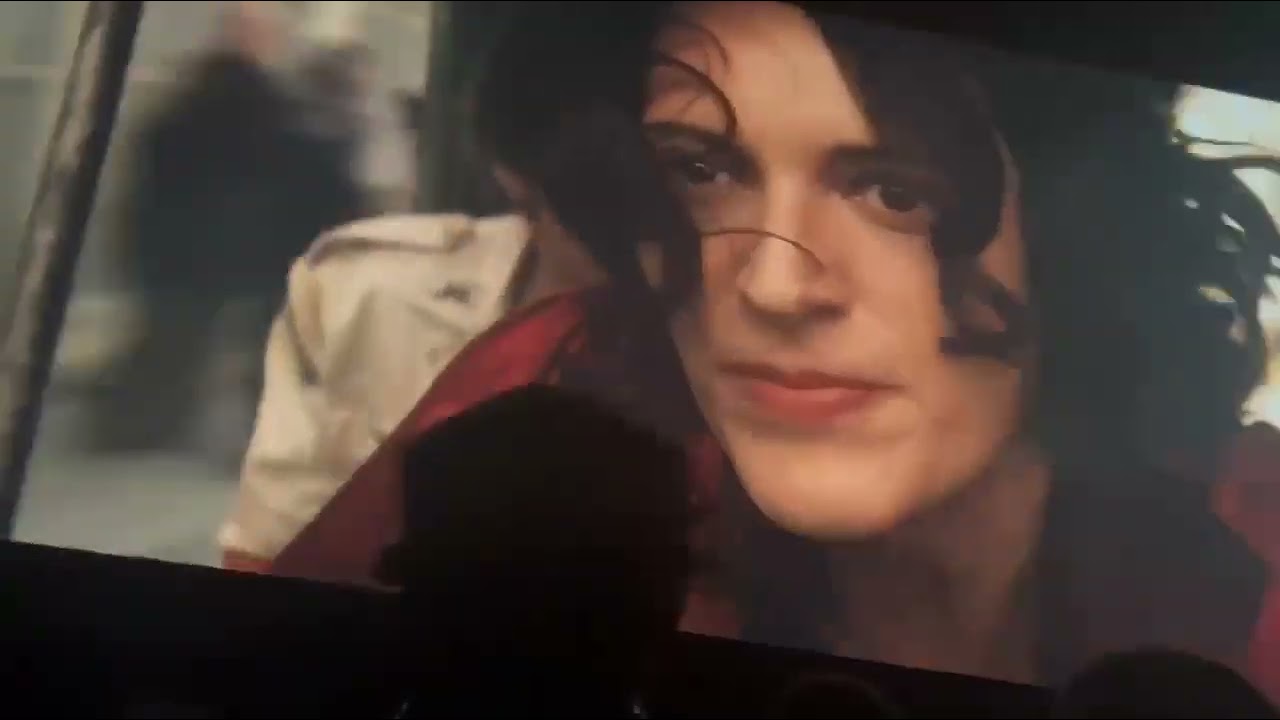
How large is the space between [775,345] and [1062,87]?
36cm

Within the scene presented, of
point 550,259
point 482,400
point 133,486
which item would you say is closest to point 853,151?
point 550,259

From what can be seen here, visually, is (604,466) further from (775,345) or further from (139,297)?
(139,297)

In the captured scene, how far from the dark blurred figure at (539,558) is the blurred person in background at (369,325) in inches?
2.6

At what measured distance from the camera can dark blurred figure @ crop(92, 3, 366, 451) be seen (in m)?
1.03

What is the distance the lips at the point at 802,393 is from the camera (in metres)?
0.99

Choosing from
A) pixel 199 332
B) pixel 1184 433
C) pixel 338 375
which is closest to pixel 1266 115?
pixel 1184 433

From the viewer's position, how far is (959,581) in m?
0.96

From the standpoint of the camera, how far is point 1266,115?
1030 mm

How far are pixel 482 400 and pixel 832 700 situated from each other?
39cm

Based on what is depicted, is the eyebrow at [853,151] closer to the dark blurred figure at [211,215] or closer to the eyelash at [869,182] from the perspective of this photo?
the eyelash at [869,182]

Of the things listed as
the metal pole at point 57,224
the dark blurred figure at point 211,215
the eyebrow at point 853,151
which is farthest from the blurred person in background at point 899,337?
the metal pole at point 57,224

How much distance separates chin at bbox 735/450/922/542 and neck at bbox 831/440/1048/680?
0.6 inches

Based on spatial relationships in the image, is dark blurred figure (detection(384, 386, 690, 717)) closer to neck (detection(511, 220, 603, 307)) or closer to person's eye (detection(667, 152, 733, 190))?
neck (detection(511, 220, 603, 307))

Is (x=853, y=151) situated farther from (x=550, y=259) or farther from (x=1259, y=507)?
(x=1259, y=507)
